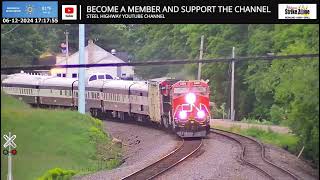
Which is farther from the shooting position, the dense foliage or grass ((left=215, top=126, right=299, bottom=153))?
grass ((left=215, top=126, right=299, bottom=153))

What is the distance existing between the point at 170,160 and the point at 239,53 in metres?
1.18

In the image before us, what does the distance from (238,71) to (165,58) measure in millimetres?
697

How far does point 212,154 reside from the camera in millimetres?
6086

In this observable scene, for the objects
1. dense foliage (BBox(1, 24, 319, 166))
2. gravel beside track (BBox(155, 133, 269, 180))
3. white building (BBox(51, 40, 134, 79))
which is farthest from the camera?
white building (BBox(51, 40, 134, 79))

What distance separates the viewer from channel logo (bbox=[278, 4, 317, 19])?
5.60 m

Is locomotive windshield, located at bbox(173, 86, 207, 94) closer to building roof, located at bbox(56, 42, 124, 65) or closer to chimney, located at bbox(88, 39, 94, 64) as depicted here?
building roof, located at bbox(56, 42, 124, 65)

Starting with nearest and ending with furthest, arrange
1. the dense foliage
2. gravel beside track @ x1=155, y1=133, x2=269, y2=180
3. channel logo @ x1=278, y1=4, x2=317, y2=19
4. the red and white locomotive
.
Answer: channel logo @ x1=278, y1=4, x2=317, y2=19, the dense foliage, gravel beside track @ x1=155, y1=133, x2=269, y2=180, the red and white locomotive

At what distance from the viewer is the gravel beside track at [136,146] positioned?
236 inches

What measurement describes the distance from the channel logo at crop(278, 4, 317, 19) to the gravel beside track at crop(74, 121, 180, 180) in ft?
5.19

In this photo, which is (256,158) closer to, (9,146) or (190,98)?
(190,98)

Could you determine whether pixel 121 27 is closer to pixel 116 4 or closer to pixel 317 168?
pixel 116 4

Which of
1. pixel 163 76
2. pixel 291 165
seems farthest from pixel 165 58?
pixel 291 165
